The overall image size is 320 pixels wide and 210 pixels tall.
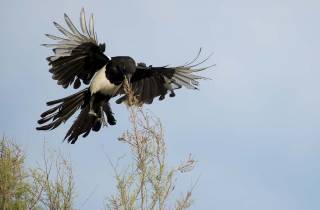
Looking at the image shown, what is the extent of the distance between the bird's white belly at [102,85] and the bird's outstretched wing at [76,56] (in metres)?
0.15

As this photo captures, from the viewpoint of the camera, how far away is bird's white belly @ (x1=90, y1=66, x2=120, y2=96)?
7.20m

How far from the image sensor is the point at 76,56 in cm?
723

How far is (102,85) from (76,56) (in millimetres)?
423

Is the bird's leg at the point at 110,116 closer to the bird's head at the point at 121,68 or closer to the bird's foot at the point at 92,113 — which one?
the bird's foot at the point at 92,113

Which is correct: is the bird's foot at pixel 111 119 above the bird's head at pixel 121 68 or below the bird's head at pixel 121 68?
below

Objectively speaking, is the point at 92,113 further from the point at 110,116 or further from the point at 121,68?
the point at 121,68

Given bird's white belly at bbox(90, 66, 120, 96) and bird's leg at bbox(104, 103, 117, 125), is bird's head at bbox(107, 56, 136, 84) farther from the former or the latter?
bird's leg at bbox(104, 103, 117, 125)

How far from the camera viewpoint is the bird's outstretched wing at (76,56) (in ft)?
22.5

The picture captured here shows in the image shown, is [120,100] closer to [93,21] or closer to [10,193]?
[93,21]

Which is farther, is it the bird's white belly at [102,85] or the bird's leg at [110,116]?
the bird's leg at [110,116]

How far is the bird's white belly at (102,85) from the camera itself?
7.20m

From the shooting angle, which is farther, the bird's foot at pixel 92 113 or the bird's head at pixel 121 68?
the bird's foot at pixel 92 113

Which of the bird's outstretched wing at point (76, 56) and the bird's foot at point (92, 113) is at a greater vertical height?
the bird's outstretched wing at point (76, 56)

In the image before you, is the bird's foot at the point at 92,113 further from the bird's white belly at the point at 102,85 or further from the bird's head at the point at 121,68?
the bird's head at the point at 121,68
